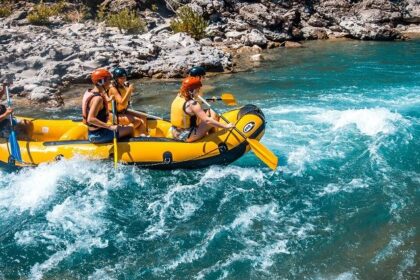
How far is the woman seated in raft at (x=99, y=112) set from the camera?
702 centimetres

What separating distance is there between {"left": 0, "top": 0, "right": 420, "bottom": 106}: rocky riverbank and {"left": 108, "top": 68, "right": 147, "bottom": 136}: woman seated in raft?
462 centimetres

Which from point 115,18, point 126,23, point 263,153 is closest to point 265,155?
point 263,153

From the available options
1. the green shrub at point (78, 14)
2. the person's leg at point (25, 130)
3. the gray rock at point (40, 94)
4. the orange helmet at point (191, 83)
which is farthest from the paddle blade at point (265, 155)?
the green shrub at point (78, 14)

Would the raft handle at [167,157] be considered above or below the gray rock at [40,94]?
above

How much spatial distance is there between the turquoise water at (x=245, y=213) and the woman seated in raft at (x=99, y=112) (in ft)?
1.73

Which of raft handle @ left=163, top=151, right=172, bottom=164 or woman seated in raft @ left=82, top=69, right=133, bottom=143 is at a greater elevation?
woman seated in raft @ left=82, top=69, right=133, bottom=143

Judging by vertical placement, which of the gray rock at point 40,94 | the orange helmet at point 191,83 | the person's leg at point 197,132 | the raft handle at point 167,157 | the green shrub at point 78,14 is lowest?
the gray rock at point 40,94

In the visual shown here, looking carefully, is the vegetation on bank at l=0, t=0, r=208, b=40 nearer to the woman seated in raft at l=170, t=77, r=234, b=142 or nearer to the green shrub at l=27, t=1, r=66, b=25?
the green shrub at l=27, t=1, r=66, b=25

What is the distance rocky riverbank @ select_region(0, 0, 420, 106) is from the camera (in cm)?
1434

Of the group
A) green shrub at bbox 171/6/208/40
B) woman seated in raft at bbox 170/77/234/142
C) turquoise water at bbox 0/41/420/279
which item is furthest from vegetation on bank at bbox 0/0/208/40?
woman seated in raft at bbox 170/77/234/142

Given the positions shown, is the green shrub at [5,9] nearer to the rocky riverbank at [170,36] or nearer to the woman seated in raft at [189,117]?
the rocky riverbank at [170,36]

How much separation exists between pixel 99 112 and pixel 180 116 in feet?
4.28

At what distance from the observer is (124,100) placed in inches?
315

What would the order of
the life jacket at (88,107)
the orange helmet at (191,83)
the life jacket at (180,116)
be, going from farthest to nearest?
the life jacket at (180,116), the life jacket at (88,107), the orange helmet at (191,83)
